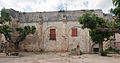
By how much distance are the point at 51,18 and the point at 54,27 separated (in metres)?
1.66

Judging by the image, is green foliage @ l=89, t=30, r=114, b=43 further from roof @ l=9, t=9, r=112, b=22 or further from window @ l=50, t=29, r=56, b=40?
window @ l=50, t=29, r=56, b=40

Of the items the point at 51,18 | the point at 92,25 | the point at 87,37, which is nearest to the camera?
the point at 92,25

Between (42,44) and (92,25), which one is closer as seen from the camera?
(92,25)

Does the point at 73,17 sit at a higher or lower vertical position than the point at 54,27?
higher

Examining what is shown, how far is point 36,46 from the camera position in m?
16.6

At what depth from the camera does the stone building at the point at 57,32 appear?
16180mm

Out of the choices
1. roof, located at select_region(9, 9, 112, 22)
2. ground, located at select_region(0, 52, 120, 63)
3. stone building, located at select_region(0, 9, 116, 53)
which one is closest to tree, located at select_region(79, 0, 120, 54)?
ground, located at select_region(0, 52, 120, 63)

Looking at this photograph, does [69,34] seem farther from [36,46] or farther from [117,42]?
[117,42]

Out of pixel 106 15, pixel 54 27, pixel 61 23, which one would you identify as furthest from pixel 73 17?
pixel 106 15

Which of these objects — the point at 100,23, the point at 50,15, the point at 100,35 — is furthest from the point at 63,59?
the point at 50,15

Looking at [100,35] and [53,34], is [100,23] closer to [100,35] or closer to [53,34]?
[100,35]

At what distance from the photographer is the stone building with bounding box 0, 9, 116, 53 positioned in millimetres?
16180

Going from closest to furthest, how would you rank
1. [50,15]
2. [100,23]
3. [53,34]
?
[100,23] < [53,34] < [50,15]

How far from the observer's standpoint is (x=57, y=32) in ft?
54.7
